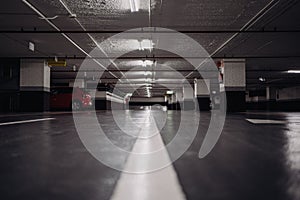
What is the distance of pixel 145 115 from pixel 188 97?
1670 cm

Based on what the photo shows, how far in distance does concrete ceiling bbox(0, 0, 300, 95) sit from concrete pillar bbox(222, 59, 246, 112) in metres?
1.59

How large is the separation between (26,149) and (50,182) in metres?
1.25

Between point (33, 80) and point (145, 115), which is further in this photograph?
point (33, 80)

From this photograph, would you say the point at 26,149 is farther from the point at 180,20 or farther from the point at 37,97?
the point at 37,97

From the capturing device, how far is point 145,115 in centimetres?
1255

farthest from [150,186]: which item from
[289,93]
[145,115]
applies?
[289,93]

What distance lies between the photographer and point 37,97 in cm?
1534

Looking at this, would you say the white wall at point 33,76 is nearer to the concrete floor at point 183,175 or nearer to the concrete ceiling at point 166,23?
the concrete ceiling at point 166,23

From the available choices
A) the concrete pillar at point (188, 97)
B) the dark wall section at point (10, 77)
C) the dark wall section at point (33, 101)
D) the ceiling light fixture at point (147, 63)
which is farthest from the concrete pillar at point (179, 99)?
the dark wall section at point (10, 77)

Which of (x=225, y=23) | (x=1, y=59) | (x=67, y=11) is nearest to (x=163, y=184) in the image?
(x=67, y=11)

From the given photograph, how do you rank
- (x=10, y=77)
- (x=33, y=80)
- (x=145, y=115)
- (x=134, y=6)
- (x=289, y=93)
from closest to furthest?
(x=134, y=6) < (x=145, y=115) < (x=33, y=80) < (x=10, y=77) < (x=289, y=93)

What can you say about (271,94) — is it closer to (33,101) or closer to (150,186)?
(33,101)

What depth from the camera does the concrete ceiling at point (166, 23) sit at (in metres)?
7.08

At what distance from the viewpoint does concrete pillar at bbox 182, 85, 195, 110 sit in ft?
93.2
